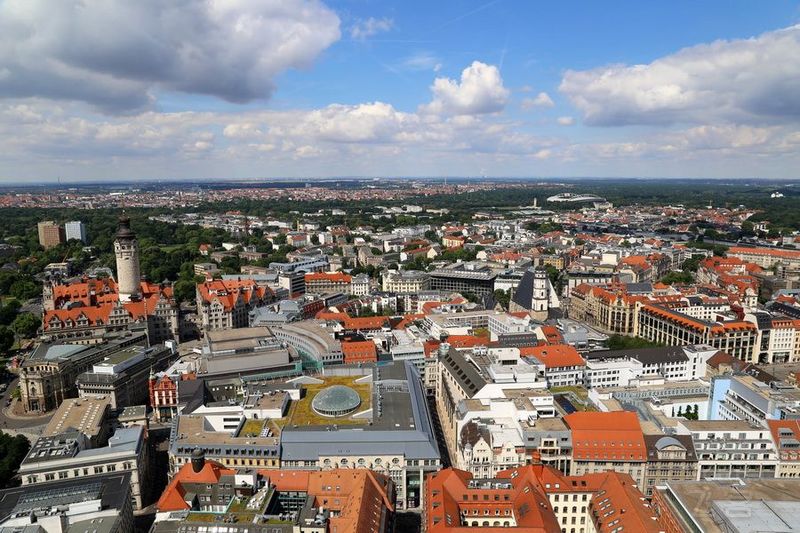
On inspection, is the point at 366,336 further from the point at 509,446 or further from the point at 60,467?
the point at 60,467

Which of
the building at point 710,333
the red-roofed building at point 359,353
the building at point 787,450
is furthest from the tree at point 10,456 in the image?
the building at point 710,333

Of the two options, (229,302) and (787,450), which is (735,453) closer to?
(787,450)

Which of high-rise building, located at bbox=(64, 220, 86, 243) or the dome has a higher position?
high-rise building, located at bbox=(64, 220, 86, 243)

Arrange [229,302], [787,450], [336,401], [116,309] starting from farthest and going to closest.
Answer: [229,302] → [116,309] → [336,401] → [787,450]

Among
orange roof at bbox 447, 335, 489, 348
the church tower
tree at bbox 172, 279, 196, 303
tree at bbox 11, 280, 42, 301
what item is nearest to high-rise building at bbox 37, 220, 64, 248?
tree at bbox 11, 280, 42, 301

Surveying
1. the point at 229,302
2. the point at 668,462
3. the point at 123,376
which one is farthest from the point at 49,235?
the point at 668,462

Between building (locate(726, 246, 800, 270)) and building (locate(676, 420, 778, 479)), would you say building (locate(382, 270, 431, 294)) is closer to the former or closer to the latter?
building (locate(676, 420, 778, 479))
